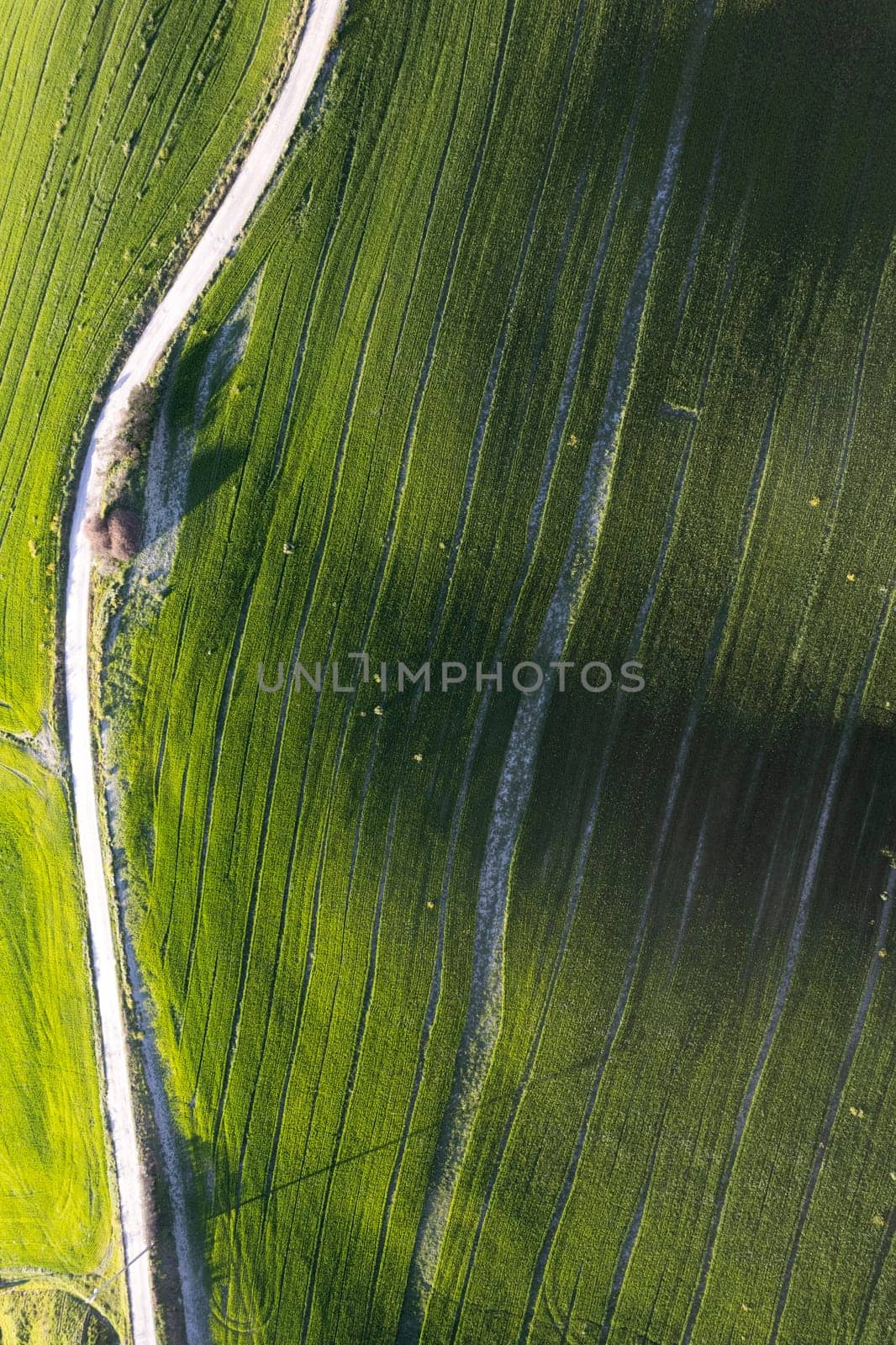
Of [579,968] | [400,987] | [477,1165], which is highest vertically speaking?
[579,968]

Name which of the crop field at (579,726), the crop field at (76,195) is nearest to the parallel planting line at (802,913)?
the crop field at (579,726)

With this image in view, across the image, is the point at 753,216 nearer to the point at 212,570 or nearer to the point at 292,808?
the point at 212,570

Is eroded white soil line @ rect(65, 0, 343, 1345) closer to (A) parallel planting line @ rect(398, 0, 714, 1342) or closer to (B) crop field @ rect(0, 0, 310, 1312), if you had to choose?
(B) crop field @ rect(0, 0, 310, 1312)

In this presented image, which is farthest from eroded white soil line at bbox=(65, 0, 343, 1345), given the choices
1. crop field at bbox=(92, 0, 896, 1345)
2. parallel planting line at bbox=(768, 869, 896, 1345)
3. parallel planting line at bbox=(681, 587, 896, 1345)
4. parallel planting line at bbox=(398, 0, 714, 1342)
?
parallel planting line at bbox=(768, 869, 896, 1345)

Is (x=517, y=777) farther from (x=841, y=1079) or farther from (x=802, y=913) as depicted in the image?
(x=841, y=1079)

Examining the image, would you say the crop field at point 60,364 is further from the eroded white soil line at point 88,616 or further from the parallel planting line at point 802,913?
the parallel planting line at point 802,913

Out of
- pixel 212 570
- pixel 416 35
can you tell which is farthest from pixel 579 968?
pixel 416 35
